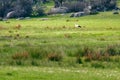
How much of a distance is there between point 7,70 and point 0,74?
70.6 inches

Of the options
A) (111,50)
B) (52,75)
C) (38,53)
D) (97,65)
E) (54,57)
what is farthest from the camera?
(111,50)

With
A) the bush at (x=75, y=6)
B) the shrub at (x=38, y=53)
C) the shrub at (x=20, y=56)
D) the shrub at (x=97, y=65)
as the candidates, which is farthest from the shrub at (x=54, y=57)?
the bush at (x=75, y=6)

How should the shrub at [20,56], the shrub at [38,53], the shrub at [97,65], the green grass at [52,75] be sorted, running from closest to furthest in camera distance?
1. the green grass at [52,75]
2. the shrub at [97,65]
3. the shrub at [20,56]
4. the shrub at [38,53]

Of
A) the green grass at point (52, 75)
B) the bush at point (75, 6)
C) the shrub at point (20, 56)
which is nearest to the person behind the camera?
the green grass at point (52, 75)

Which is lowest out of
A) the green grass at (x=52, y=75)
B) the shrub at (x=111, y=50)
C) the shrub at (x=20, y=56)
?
the shrub at (x=111, y=50)

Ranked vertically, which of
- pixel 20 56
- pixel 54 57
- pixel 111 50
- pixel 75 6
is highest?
pixel 20 56

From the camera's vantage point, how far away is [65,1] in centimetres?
15912

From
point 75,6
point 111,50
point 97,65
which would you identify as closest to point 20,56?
point 97,65

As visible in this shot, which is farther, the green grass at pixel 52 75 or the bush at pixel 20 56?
the bush at pixel 20 56

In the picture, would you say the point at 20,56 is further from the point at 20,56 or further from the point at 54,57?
the point at 54,57

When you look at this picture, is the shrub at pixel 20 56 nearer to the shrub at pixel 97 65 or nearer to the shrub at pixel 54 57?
the shrub at pixel 54 57

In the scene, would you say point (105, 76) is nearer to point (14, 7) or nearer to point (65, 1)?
point (14, 7)

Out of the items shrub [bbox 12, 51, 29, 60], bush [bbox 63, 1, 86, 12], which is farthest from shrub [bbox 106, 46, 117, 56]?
bush [bbox 63, 1, 86, 12]

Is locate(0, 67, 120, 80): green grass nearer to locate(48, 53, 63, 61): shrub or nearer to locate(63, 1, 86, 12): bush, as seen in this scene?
locate(48, 53, 63, 61): shrub
